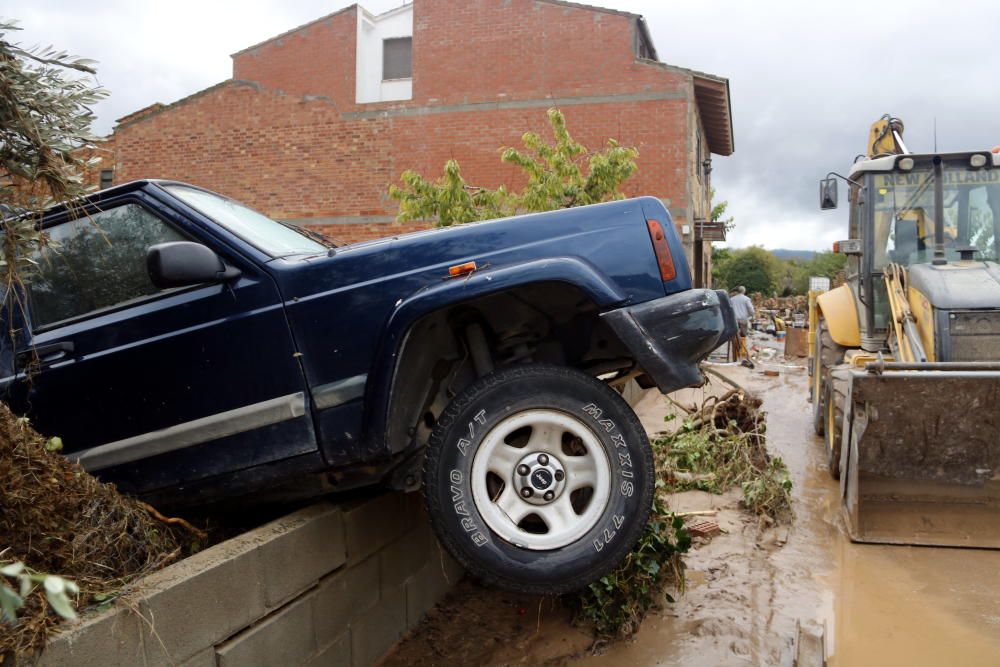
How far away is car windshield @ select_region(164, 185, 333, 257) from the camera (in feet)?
12.0

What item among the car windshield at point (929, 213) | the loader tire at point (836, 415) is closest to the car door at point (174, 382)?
the loader tire at point (836, 415)

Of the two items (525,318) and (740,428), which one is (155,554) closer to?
(525,318)

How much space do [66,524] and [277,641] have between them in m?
0.90

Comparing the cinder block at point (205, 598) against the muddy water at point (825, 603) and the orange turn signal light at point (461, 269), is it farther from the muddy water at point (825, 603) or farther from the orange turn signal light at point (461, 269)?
the muddy water at point (825, 603)

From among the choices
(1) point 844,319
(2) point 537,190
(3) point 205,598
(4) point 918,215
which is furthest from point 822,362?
(3) point 205,598

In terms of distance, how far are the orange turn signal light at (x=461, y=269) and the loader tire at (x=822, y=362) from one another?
603cm

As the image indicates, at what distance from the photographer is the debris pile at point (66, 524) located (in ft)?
8.63

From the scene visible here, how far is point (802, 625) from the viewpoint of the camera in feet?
14.0

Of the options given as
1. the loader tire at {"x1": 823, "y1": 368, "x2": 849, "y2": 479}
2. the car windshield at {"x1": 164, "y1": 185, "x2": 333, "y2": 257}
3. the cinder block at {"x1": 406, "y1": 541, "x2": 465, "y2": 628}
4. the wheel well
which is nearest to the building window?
the loader tire at {"x1": 823, "y1": 368, "x2": 849, "y2": 479}

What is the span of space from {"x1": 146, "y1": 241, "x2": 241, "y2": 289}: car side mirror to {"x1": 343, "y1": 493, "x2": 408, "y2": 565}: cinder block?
1226mm

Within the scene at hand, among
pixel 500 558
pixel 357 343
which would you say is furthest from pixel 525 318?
pixel 500 558

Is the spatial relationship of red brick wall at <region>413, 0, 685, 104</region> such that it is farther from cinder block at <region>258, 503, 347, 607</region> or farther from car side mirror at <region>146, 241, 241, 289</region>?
cinder block at <region>258, 503, 347, 607</region>

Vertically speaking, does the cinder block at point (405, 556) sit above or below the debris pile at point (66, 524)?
below

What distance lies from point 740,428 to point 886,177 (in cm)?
287
